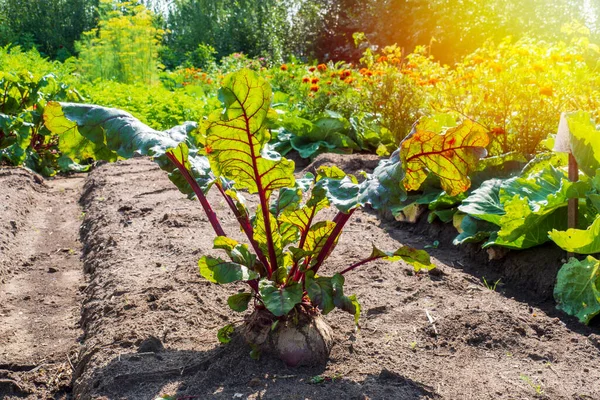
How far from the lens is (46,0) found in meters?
20.0

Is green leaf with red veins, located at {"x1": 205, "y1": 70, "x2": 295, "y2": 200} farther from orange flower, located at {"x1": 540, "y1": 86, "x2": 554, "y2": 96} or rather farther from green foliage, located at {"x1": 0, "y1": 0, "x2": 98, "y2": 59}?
green foliage, located at {"x1": 0, "y1": 0, "x2": 98, "y2": 59}

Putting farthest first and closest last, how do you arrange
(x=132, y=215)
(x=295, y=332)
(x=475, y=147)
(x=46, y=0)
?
(x=46, y=0) → (x=132, y=215) → (x=295, y=332) → (x=475, y=147)

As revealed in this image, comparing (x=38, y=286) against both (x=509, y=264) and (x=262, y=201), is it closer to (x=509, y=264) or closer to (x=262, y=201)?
(x=262, y=201)

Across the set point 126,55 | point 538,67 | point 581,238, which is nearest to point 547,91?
point 538,67

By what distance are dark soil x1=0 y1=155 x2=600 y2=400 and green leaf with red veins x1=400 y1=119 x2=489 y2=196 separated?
2.34ft

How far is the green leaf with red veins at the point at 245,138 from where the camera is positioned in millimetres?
2064

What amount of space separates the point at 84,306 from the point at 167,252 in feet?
2.02

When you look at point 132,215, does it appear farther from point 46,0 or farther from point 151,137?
point 46,0

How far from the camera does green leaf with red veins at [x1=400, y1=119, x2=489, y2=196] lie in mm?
2174

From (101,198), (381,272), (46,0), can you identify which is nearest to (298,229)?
(381,272)

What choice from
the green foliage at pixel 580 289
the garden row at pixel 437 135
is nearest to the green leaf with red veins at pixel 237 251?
the garden row at pixel 437 135

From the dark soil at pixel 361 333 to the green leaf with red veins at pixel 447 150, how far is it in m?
0.71

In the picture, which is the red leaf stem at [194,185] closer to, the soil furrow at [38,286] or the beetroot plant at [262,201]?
the beetroot plant at [262,201]

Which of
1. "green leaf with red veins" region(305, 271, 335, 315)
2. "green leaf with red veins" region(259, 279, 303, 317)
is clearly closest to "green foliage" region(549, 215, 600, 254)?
"green leaf with red veins" region(305, 271, 335, 315)
